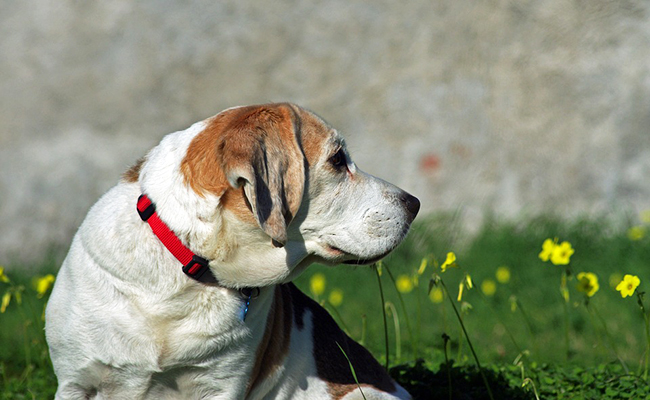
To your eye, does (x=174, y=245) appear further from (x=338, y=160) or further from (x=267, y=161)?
(x=338, y=160)

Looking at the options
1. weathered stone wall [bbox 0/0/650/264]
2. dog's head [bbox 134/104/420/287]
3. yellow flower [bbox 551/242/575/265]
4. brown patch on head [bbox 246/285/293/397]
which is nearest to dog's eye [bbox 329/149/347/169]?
dog's head [bbox 134/104/420/287]

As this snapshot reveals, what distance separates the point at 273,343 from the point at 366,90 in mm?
4439

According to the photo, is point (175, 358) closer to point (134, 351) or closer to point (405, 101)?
point (134, 351)

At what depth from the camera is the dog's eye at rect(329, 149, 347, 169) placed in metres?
3.08

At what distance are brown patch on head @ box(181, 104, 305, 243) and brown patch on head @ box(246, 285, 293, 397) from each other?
540 millimetres

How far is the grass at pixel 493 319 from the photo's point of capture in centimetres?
394

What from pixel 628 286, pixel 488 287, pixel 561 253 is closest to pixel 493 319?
pixel 488 287

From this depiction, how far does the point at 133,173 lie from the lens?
3.15m

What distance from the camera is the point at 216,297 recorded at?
293 centimetres

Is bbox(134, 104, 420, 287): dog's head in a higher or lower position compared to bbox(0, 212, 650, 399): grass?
higher

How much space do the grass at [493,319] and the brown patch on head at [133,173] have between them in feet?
4.25

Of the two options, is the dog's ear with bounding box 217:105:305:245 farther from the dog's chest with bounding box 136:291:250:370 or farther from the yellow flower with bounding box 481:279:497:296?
the yellow flower with bounding box 481:279:497:296

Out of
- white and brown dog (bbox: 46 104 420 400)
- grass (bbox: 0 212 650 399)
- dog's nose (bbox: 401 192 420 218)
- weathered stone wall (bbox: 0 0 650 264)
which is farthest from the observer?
weathered stone wall (bbox: 0 0 650 264)

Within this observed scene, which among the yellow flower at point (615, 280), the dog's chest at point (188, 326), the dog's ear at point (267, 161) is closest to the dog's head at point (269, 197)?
the dog's ear at point (267, 161)
